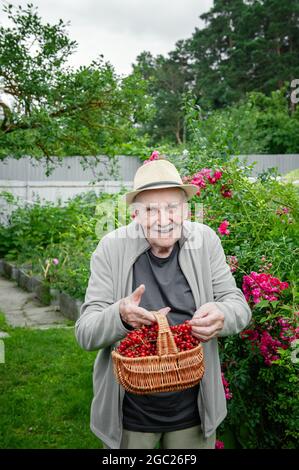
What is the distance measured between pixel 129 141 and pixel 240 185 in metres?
4.69

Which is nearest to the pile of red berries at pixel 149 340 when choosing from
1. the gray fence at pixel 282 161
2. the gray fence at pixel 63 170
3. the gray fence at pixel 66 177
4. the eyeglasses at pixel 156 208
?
the eyeglasses at pixel 156 208

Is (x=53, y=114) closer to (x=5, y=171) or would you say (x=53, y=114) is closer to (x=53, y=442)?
(x=53, y=442)

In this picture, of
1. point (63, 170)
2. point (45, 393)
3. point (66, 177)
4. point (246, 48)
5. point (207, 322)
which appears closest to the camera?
point (207, 322)

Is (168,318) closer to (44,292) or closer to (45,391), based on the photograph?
(45,391)

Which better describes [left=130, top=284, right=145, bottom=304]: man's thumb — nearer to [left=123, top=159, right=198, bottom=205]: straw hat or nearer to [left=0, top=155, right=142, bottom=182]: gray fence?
[left=123, top=159, right=198, bottom=205]: straw hat

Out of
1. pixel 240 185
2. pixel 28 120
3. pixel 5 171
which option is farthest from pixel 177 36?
pixel 240 185

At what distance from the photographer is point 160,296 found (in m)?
2.01

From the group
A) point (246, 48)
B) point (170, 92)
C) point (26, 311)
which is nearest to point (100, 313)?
point (26, 311)

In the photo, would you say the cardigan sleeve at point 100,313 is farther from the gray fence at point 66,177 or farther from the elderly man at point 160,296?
the gray fence at point 66,177

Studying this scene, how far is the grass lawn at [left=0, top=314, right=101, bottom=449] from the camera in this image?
11.4 ft

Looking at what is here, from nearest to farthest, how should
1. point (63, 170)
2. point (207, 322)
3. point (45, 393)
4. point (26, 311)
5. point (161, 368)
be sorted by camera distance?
1. point (161, 368)
2. point (207, 322)
3. point (45, 393)
4. point (26, 311)
5. point (63, 170)

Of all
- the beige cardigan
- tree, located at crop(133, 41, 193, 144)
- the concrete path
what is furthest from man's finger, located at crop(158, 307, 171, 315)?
tree, located at crop(133, 41, 193, 144)

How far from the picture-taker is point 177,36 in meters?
40.2

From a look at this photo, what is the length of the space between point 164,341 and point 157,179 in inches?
24.5
